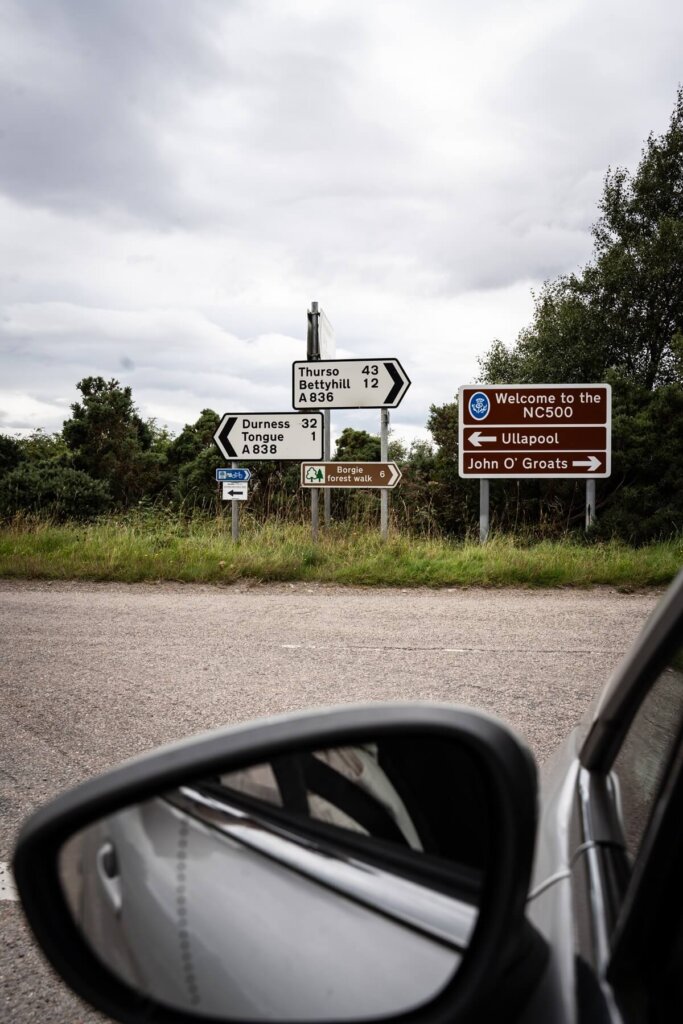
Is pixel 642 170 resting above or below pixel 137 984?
above

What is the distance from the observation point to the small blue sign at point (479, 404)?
1362 cm

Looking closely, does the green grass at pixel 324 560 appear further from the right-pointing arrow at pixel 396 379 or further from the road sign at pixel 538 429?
the right-pointing arrow at pixel 396 379

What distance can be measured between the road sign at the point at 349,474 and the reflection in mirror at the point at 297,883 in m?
11.0

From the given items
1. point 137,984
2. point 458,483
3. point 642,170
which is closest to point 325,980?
point 137,984

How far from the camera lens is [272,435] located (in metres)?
12.3

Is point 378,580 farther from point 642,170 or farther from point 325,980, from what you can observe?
point 642,170

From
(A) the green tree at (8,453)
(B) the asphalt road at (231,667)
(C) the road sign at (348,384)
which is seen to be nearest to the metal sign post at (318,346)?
(C) the road sign at (348,384)

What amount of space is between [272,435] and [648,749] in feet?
37.8

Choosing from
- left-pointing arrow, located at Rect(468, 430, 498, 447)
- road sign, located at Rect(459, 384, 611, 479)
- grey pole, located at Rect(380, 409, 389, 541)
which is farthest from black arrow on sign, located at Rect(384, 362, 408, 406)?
left-pointing arrow, located at Rect(468, 430, 498, 447)

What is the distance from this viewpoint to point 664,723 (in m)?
0.97

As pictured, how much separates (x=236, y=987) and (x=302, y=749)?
0.25 m

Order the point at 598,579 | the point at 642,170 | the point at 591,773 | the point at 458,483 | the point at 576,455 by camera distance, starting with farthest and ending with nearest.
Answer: the point at 642,170
the point at 458,483
the point at 576,455
the point at 598,579
the point at 591,773

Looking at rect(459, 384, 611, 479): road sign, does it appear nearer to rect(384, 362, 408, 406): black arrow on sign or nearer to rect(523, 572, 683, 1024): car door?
rect(384, 362, 408, 406): black arrow on sign

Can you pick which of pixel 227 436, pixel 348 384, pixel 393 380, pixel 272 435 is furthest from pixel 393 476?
pixel 227 436
